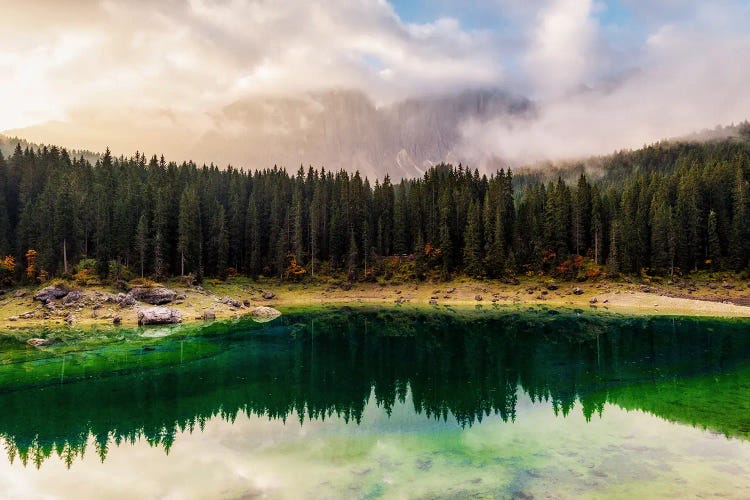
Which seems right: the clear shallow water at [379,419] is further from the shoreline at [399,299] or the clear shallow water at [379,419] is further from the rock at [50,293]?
the rock at [50,293]

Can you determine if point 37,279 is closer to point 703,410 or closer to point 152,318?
point 152,318

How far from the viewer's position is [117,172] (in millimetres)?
116438

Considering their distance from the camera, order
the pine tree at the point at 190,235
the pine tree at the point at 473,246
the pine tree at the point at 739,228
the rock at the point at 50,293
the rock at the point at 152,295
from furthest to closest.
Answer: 1. the pine tree at the point at 473,246
2. the pine tree at the point at 190,235
3. the pine tree at the point at 739,228
4. the rock at the point at 152,295
5. the rock at the point at 50,293

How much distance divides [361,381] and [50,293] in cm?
5962

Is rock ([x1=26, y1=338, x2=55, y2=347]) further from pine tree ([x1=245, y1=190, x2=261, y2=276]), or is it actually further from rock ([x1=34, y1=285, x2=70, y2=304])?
pine tree ([x1=245, y1=190, x2=261, y2=276])

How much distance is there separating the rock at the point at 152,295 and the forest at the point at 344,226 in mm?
7773

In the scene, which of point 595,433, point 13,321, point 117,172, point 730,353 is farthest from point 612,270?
point 117,172

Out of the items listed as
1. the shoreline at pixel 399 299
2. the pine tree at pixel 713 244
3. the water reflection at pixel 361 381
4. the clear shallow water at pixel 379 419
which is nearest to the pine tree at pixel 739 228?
the pine tree at pixel 713 244

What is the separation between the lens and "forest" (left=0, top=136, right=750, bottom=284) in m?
88.6

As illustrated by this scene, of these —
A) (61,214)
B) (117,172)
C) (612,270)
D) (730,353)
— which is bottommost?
(730,353)

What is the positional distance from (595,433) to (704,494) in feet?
24.4

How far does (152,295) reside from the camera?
250ft

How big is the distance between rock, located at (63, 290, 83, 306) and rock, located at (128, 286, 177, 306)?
7225 mm

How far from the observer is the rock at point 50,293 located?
6894 centimetres
